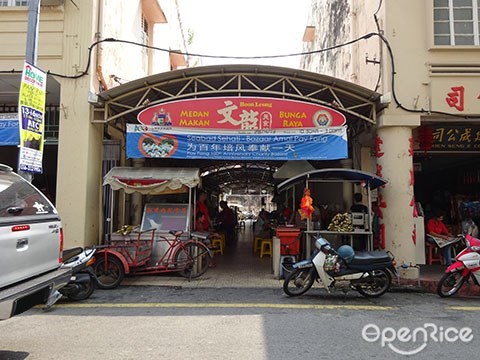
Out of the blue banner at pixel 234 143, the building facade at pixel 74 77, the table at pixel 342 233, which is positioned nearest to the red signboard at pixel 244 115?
the blue banner at pixel 234 143

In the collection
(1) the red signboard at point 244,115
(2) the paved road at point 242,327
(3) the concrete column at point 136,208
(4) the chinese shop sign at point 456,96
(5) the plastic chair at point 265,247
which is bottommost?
(2) the paved road at point 242,327

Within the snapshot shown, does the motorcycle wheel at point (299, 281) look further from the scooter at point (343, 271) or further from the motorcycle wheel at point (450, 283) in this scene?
the motorcycle wheel at point (450, 283)

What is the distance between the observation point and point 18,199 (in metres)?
4.20

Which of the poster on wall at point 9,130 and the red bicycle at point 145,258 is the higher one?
the poster on wall at point 9,130

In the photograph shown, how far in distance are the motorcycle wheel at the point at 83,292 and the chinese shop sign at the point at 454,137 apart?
877 cm

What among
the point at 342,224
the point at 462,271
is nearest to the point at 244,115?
the point at 342,224

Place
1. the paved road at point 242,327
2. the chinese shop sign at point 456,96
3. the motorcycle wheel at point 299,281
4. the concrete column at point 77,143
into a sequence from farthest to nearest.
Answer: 1. the chinese shop sign at point 456,96
2. the concrete column at point 77,143
3. the motorcycle wheel at point 299,281
4. the paved road at point 242,327

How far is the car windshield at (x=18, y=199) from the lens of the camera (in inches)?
155

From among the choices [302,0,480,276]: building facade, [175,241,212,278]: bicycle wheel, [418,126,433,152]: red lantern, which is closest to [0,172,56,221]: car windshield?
[175,241,212,278]: bicycle wheel

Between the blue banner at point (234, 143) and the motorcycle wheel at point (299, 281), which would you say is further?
the blue banner at point (234, 143)

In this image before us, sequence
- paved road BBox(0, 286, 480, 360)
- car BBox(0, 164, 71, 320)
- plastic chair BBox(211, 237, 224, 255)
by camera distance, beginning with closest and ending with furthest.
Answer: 1. car BBox(0, 164, 71, 320)
2. paved road BBox(0, 286, 480, 360)
3. plastic chair BBox(211, 237, 224, 255)

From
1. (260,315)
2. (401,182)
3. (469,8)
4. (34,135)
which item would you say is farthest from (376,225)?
(34,135)

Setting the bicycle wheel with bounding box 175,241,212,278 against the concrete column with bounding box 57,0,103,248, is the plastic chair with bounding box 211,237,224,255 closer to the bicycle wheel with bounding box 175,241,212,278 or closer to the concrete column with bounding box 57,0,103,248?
the bicycle wheel with bounding box 175,241,212,278

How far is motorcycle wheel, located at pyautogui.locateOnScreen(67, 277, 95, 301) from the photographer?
6926mm
